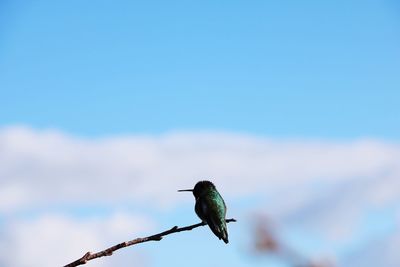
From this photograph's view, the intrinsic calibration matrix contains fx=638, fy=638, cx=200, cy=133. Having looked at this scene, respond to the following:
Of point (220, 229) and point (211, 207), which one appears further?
point (211, 207)

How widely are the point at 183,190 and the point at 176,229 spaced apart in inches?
268

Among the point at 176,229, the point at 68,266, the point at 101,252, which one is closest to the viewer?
the point at 68,266

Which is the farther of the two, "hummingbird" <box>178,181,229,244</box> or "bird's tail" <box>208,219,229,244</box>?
"hummingbird" <box>178,181,229,244</box>

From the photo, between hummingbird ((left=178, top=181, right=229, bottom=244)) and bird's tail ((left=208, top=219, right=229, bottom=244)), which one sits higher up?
hummingbird ((left=178, top=181, right=229, bottom=244))

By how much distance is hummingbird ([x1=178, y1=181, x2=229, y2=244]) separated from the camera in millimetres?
9555

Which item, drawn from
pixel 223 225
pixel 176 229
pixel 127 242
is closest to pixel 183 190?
pixel 223 225

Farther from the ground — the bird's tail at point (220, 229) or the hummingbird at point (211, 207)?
the hummingbird at point (211, 207)

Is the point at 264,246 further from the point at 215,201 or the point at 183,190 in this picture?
the point at 183,190

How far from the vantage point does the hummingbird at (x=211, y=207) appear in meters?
9.55

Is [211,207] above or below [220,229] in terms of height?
above

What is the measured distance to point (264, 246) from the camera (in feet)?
6.90

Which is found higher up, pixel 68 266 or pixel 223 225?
pixel 223 225

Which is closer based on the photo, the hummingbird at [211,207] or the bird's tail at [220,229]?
the bird's tail at [220,229]

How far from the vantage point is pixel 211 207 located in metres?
10.5
